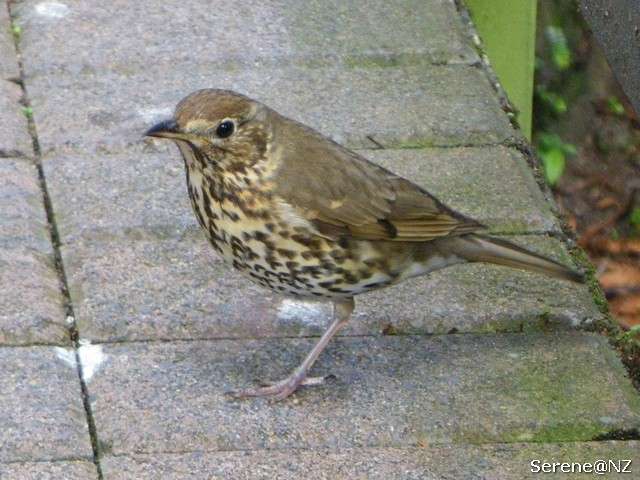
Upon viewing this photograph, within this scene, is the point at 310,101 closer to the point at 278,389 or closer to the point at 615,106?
the point at 278,389

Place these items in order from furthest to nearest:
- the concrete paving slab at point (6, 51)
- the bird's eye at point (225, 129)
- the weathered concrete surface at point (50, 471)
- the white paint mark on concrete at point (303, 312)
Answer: the concrete paving slab at point (6, 51)
the white paint mark on concrete at point (303, 312)
the bird's eye at point (225, 129)
the weathered concrete surface at point (50, 471)

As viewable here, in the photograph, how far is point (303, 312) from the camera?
4402 mm

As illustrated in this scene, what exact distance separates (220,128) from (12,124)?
1.34 meters

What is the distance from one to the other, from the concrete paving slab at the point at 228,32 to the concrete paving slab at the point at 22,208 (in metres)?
0.71

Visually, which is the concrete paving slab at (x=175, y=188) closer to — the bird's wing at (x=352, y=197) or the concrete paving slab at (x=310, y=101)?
the concrete paving slab at (x=310, y=101)

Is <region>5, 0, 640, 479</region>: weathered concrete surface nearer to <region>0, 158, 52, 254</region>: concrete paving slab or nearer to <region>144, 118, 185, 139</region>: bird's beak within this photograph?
<region>0, 158, 52, 254</region>: concrete paving slab

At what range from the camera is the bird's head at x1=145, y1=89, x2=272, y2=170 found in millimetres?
3814

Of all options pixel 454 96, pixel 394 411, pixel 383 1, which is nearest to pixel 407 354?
pixel 394 411

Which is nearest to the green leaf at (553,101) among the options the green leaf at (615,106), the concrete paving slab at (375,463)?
the green leaf at (615,106)

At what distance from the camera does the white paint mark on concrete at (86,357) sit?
12.9ft

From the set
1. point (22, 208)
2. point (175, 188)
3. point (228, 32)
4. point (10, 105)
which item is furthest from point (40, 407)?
point (228, 32)

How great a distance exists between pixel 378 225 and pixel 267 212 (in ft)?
1.21

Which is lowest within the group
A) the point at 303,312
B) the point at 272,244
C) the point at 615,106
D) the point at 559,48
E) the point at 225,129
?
the point at 615,106

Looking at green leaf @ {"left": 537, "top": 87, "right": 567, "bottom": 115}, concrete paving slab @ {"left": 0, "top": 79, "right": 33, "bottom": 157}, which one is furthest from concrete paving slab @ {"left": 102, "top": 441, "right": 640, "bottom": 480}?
green leaf @ {"left": 537, "top": 87, "right": 567, "bottom": 115}
